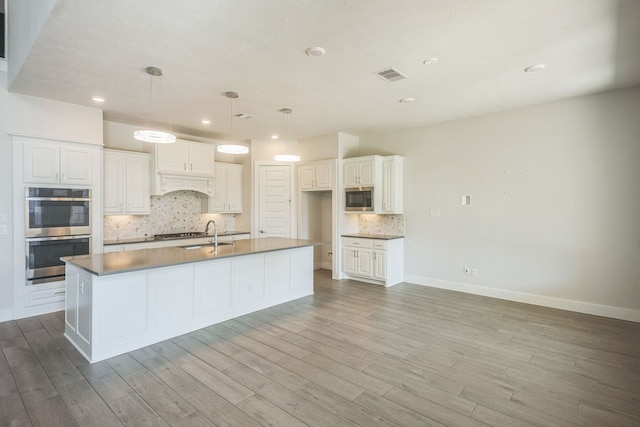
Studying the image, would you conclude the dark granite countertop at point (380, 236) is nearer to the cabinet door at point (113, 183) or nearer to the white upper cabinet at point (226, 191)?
the white upper cabinet at point (226, 191)

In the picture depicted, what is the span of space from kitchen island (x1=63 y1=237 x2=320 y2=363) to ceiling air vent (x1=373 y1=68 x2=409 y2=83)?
2443 millimetres

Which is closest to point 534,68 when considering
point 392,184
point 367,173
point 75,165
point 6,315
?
point 392,184

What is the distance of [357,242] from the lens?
20.2 feet

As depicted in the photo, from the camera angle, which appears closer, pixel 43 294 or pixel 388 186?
pixel 43 294

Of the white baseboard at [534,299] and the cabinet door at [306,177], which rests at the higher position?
the cabinet door at [306,177]

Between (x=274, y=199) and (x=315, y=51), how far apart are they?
4.21m

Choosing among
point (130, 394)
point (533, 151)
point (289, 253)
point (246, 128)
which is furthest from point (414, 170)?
point (130, 394)

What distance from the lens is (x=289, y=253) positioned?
4883mm

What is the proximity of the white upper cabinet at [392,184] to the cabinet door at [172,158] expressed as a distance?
3.67 meters

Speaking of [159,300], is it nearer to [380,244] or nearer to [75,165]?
[75,165]

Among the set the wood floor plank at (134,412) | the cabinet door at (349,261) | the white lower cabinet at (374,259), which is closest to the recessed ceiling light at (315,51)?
the wood floor plank at (134,412)

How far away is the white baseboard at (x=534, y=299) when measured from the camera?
415 cm

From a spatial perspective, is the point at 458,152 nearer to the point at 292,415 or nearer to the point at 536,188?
the point at 536,188

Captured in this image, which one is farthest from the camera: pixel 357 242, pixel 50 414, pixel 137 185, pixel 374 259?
pixel 357 242
